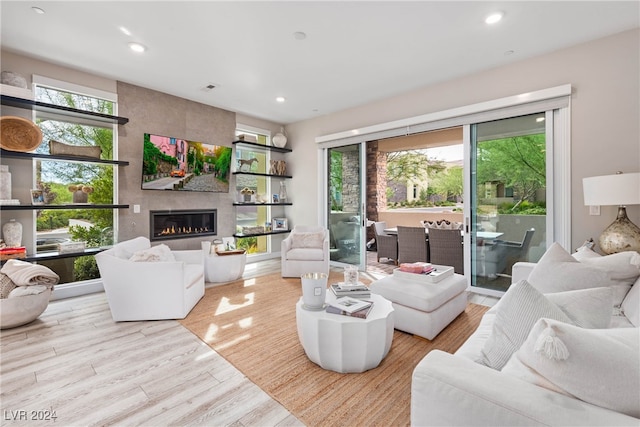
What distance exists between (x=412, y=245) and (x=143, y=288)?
3916mm

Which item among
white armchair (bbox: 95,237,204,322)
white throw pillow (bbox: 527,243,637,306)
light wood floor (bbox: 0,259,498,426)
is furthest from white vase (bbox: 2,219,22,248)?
white throw pillow (bbox: 527,243,637,306)

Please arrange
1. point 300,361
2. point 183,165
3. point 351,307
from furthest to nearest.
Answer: point 183,165 → point 300,361 → point 351,307

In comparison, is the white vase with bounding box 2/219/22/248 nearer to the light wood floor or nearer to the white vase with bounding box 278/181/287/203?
the light wood floor

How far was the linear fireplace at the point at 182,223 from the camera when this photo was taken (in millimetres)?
4547

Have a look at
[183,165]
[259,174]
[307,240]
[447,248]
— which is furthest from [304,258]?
[183,165]

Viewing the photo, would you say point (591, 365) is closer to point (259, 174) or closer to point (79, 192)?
point (79, 192)

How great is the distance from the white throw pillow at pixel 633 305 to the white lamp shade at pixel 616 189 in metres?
0.85

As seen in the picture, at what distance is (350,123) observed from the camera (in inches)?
208

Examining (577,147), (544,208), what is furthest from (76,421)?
(577,147)

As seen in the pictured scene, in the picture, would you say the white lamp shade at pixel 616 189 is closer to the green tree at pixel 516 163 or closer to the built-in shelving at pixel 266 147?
the green tree at pixel 516 163

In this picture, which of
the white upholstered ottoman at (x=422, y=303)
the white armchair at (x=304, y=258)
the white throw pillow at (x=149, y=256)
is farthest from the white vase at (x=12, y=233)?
the white upholstered ottoman at (x=422, y=303)

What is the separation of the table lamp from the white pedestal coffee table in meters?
2.12

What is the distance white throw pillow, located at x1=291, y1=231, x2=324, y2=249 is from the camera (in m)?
4.87

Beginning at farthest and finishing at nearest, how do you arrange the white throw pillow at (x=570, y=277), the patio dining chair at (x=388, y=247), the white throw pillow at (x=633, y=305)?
the patio dining chair at (x=388, y=247) → the white throw pillow at (x=570, y=277) → the white throw pillow at (x=633, y=305)
